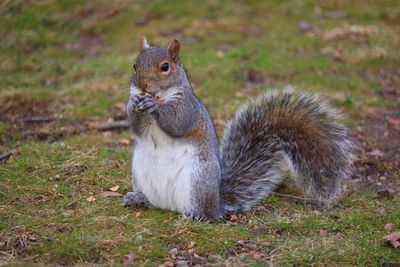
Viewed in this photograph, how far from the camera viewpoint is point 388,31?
7109 millimetres

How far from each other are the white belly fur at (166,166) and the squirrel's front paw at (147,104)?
125 millimetres

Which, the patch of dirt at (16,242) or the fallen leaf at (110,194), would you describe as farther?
the fallen leaf at (110,194)

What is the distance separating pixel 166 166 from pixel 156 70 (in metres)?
0.46

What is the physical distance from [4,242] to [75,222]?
379 mm

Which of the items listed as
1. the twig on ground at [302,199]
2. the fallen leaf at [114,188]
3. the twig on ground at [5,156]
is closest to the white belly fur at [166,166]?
the fallen leaf at [114,188]

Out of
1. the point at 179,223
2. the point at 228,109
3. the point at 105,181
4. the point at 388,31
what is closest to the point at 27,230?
the point at 179,223

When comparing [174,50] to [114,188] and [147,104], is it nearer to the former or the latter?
[147,104]

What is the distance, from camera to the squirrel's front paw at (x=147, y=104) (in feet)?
9.77

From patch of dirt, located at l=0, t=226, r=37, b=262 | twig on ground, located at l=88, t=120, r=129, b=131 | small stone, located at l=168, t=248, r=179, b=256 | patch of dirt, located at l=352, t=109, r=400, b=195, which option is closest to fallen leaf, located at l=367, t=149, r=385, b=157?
patch of dirt, located at l=352, t=109, r=400, b=195

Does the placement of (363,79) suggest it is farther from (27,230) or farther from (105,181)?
(27,230)

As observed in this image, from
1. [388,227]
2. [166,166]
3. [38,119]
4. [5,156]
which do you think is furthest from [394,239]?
[38,119]

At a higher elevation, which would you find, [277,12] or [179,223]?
[277,12]

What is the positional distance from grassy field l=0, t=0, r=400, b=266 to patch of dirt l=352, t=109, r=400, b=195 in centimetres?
1

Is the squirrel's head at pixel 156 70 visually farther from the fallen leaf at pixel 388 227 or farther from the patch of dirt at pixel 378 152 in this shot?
the patch of dirt at pixel 378 152
